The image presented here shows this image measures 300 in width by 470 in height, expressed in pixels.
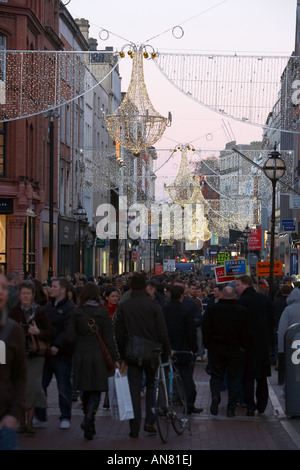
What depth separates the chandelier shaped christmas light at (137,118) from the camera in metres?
21.9

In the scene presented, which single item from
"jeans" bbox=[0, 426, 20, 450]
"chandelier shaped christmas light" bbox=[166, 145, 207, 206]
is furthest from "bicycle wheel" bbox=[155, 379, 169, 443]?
"chandelier shaped christmas light" bbox=[166, 145, 207, 206]

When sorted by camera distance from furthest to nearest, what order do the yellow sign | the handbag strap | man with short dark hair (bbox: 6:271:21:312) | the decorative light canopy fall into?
the yellow sign → the decorative light canopy → man with short dark hair (bbox: 6:271:21:312) → the handbag strap

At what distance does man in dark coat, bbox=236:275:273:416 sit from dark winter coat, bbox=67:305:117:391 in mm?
2574

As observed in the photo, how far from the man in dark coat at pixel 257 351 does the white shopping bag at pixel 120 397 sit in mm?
2878

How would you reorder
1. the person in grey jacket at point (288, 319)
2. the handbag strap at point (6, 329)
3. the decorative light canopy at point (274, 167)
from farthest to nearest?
the decorative light canopy at point (274, 167) → the person in grey jacket at point (288, 319) → the handbag strap at point (6, 329)

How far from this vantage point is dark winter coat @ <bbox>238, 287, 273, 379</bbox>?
42.4 ft

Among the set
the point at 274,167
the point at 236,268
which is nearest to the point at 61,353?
the point at 274,167

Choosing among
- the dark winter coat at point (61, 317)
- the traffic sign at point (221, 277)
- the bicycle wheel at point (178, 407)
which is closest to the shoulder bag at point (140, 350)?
the bicycle wheel at point (178, 407)

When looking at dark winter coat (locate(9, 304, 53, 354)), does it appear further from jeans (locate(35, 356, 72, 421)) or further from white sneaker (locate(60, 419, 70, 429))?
white sneaker (locate(60, 419, 70, 429))

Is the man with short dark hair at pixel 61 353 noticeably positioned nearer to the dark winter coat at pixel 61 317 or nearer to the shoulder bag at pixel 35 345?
the dark winter coat at pixel 61 317

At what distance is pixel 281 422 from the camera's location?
12.5 m

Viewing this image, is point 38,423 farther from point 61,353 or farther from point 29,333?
point 29,333

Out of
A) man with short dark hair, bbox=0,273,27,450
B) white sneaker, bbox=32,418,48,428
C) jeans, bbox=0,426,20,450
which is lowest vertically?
white sneaker, bbox=32,418,48,428
